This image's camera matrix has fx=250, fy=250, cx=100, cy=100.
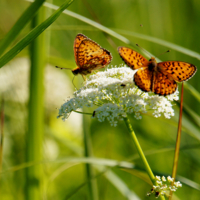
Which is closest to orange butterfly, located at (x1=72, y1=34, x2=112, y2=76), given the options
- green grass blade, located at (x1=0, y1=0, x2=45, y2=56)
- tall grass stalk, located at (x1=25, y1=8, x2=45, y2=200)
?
tall grass stalk, located at (x1=25, y1=8, x2=45, y2=200)

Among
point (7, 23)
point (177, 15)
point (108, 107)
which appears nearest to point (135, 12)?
point (177, 15)

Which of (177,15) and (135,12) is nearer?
(177,15)

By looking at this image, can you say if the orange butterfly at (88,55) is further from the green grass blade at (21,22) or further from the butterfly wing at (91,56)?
the green grass blade at (21,22)

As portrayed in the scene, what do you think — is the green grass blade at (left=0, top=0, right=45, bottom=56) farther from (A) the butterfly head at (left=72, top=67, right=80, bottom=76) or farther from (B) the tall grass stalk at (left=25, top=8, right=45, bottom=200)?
(A) the butterfly head at (left=72, top=67, right=80, bottom=76)

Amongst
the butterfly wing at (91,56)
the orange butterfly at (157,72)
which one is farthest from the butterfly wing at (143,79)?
the butterfly wing at (91,56)

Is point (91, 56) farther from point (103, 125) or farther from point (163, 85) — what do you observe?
point (103, 125)

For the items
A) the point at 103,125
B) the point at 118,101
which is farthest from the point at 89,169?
the point at 103,125

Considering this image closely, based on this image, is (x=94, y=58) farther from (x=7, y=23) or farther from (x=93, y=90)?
(x=7, y=23)
